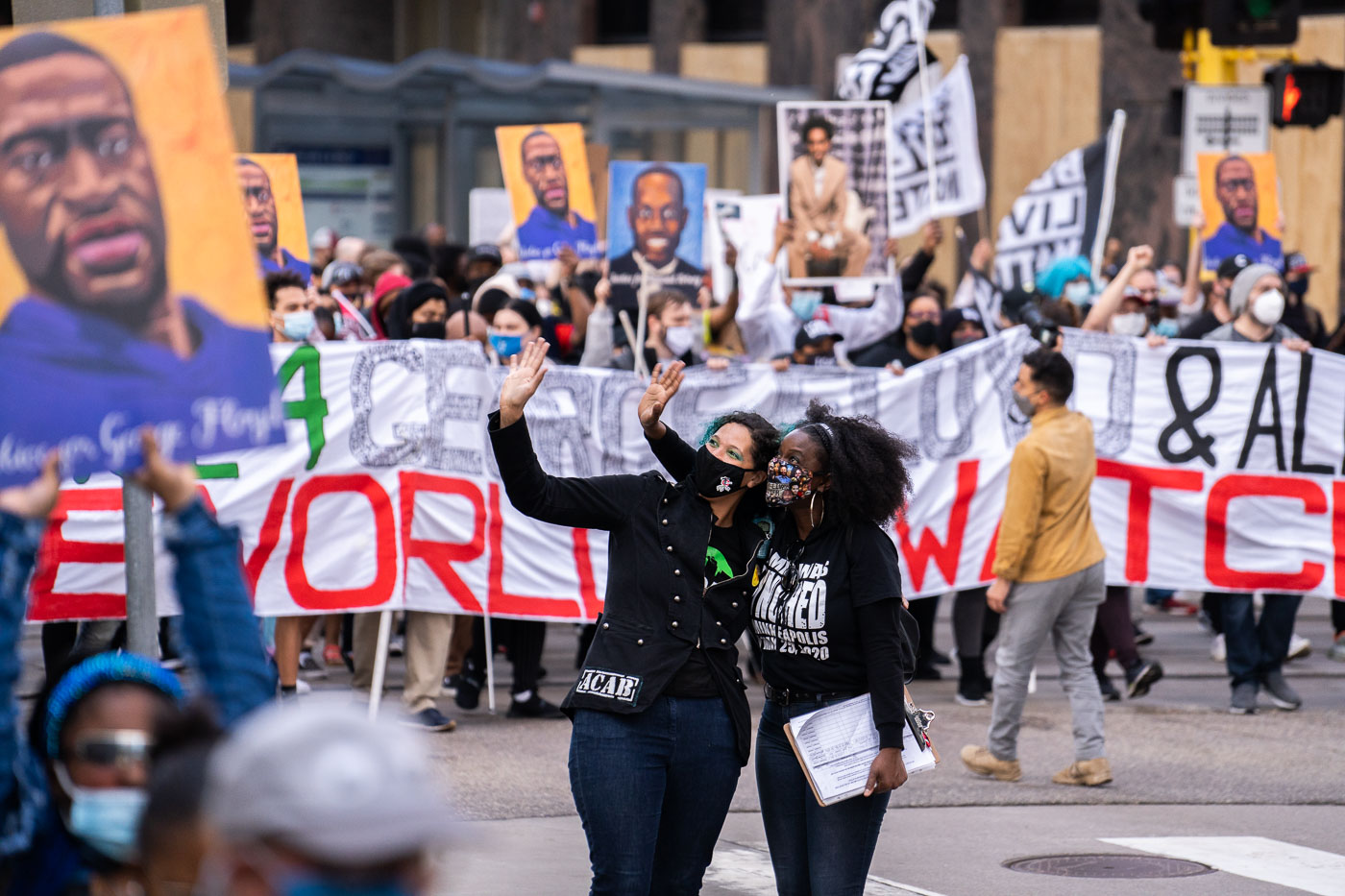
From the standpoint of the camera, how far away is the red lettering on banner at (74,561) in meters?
8.62

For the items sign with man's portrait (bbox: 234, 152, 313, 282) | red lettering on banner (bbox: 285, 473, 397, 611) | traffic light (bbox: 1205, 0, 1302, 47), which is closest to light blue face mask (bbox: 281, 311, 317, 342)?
red lettering on banner (bbox: 285, 473, 397, 611)

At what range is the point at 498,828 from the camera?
7.33m

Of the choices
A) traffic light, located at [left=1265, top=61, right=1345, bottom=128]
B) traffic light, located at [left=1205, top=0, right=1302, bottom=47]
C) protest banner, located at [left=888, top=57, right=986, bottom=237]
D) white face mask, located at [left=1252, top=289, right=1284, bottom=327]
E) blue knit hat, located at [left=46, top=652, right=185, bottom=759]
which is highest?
traffic light, located at [left=1205, top=0, right=1302, bottom=47]

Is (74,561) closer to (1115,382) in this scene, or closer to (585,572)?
(585,572)

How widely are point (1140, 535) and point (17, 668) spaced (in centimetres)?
863

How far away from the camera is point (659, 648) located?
504 cm

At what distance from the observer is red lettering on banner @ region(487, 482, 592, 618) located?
31.7 feet

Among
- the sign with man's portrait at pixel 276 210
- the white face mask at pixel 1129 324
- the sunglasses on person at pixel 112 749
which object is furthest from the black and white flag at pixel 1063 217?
the sunglasses on person at pixel 112 749

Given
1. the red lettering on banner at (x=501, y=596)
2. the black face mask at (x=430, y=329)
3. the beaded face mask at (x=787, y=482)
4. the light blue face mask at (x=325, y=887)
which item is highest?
the light blue face mask at (x=325, y=887)

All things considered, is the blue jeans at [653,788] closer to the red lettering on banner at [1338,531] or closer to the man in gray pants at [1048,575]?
the man in gray pants at [1048,575]

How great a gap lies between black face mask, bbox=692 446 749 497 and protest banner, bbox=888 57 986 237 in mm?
9566

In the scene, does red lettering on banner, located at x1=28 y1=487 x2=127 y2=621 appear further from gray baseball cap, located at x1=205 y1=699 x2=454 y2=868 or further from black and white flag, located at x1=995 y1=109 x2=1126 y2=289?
black and white flag, located at x1=995 y1=109 x2=1126 y2=289

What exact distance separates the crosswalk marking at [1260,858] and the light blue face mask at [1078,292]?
7.20 meters

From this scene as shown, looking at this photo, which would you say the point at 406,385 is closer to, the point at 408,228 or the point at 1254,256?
the point at 1254,256
